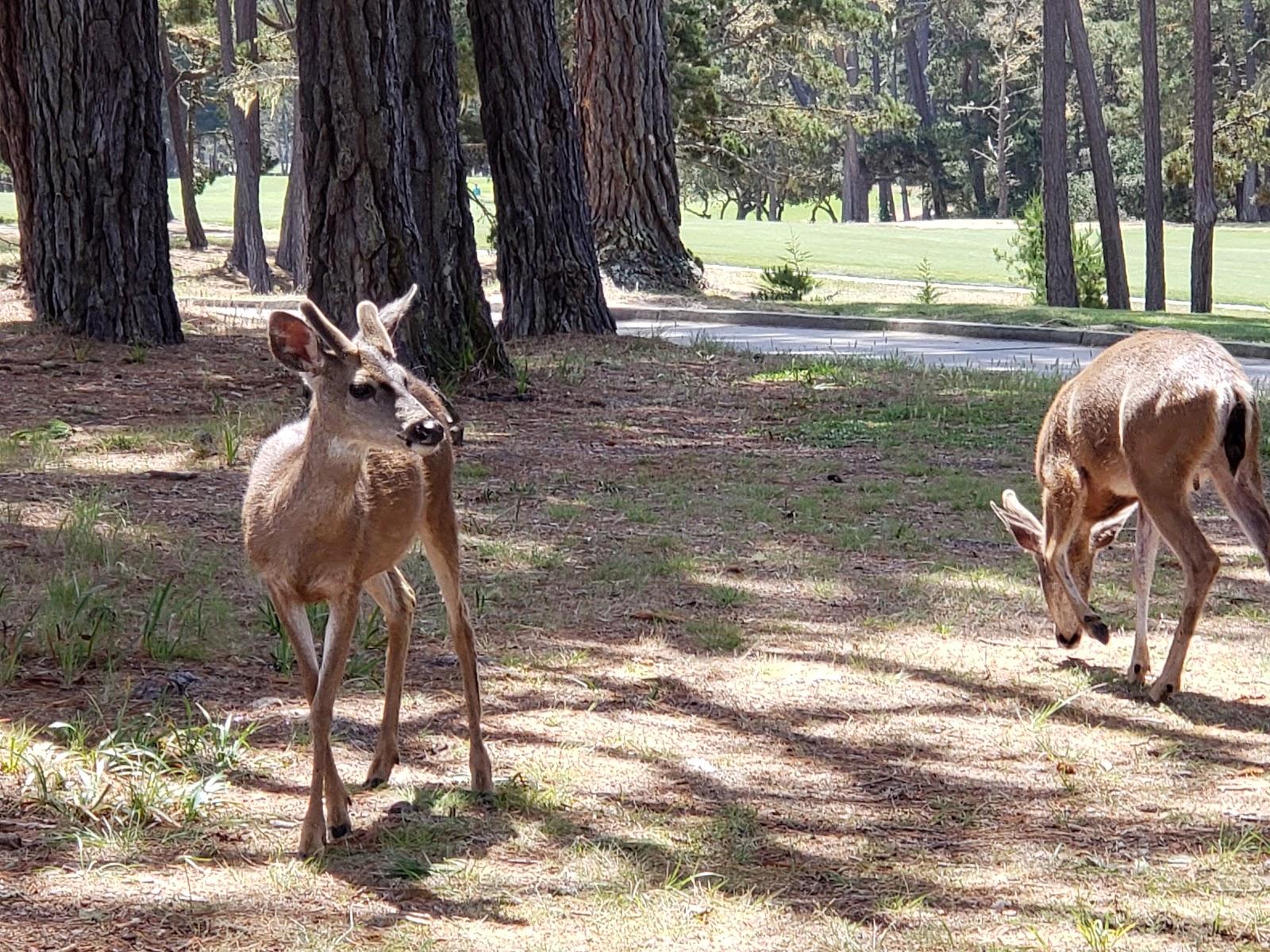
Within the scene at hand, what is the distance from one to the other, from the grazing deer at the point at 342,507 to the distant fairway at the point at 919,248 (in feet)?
110

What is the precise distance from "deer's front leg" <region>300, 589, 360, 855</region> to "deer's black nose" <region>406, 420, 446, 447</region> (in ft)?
1.91

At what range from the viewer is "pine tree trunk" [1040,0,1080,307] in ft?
95.2

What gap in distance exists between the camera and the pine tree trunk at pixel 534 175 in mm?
15016

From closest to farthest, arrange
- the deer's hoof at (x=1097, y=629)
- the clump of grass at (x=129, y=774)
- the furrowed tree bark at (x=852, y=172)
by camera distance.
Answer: the clump of grass at (x=129, y=774) → the deer's hoof at (x=1097, y=629) → the furrowed tree bark at (x=852, y=172)

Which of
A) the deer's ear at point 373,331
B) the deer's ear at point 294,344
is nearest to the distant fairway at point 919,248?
the deer's ear at point 373,331

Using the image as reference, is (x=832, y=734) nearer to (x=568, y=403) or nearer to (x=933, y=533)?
(x=933, y=533)

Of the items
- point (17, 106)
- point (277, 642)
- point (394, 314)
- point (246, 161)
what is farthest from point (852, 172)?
point (394, 314)

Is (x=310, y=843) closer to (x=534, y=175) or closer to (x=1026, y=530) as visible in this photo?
(x=1026, y=530)

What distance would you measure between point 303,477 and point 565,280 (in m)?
11.0

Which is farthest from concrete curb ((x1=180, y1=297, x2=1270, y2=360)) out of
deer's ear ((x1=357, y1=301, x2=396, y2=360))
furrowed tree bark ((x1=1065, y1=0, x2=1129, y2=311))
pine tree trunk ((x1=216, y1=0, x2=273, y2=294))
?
deer's ear ((x1=357, y1=301, x2=396, y2=360))

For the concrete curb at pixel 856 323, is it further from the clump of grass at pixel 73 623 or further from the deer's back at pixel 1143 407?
the deer's back at pixel 1143 407

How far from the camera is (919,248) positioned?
51812 millimetres

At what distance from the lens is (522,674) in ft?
21.7

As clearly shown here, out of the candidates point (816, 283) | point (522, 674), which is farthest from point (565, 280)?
point (816, 283)
